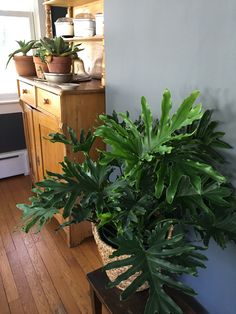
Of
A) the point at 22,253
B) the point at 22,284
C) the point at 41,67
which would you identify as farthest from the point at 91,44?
the point at 22,284

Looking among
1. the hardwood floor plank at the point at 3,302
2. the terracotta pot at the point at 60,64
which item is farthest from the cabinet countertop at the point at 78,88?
the hardwood floor plank at the point at 3,302

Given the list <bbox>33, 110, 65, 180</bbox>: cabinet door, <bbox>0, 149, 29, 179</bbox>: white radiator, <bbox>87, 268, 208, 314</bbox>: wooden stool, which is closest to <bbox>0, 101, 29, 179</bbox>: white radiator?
<bbox>0, 149, 29, 179</bbox>: white radiator

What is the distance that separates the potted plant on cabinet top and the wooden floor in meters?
1.20

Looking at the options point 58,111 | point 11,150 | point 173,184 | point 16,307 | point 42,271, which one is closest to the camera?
point 173,184

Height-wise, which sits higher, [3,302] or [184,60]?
[184,60]

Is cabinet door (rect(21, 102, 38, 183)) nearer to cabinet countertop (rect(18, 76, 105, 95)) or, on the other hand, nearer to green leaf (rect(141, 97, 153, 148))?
cabinet countertop (rect(18, 76, 105, 95))

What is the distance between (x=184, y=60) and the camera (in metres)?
0.99

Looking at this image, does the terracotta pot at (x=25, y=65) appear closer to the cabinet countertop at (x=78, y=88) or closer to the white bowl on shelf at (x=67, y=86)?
the cabinet countertop at (x=78, y=88)

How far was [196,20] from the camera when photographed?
2.98ft

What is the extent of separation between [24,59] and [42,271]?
1594 mm

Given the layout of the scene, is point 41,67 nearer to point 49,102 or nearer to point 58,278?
point 49,102

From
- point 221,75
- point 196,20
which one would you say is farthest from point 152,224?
point 196,20

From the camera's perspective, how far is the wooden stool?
100cm

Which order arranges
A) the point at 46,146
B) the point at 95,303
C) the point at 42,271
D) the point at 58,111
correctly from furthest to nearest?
the point at 46,146
the point at 42,271
the point at 58,111
the point at 95,303
